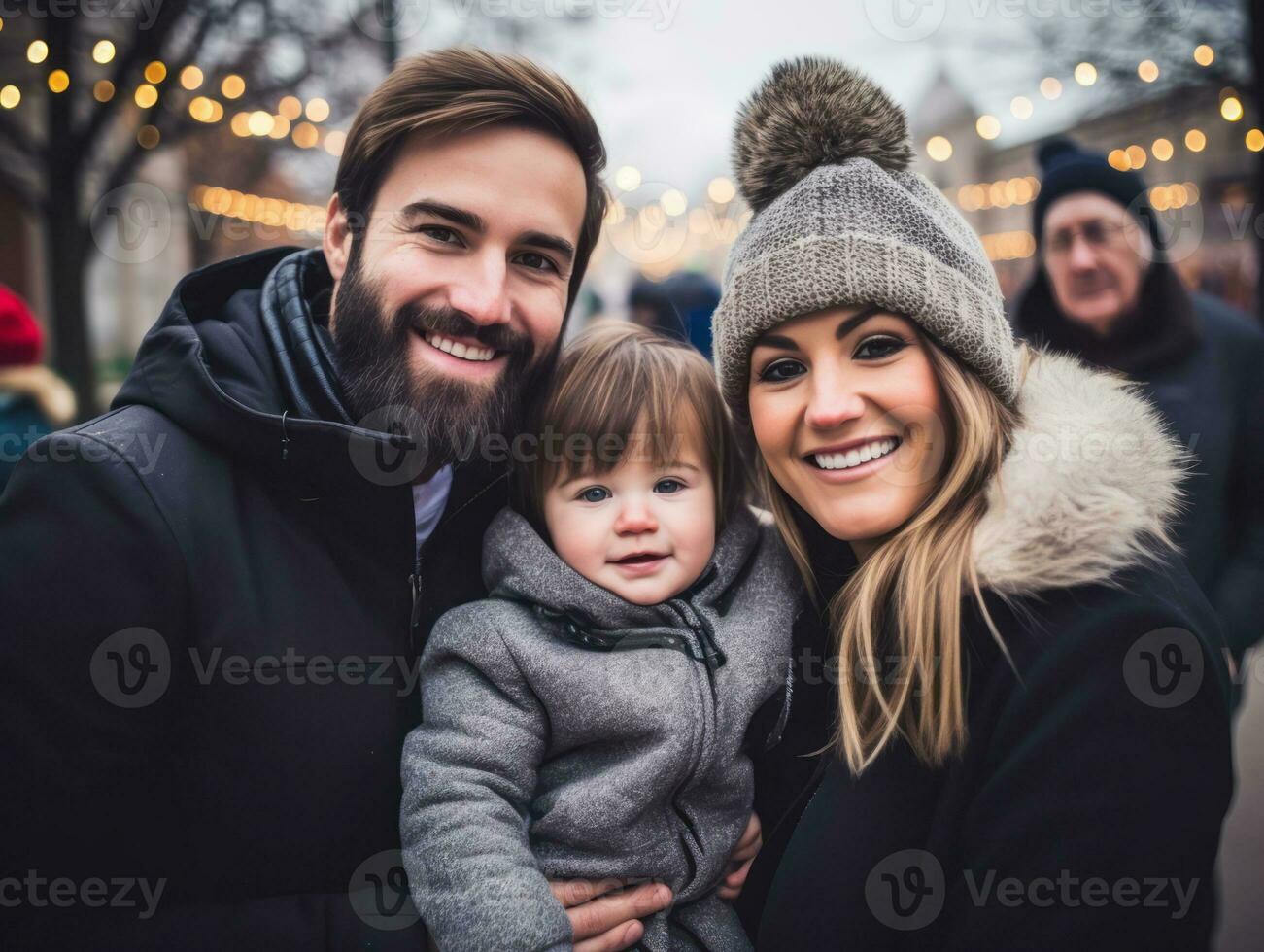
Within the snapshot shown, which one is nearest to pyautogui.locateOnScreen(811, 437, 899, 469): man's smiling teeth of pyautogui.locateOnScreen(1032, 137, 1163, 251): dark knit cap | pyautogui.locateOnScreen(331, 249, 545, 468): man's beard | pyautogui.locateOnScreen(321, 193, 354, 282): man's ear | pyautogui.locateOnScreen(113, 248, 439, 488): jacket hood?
pyautogui.locateOnScreen(331, 249, 545, 468): man's beard

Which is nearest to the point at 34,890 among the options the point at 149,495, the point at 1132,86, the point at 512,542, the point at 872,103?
the point at 149,495

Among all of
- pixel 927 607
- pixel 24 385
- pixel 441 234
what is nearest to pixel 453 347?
pixel 441 234

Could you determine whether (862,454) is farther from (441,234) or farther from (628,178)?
(628,178)

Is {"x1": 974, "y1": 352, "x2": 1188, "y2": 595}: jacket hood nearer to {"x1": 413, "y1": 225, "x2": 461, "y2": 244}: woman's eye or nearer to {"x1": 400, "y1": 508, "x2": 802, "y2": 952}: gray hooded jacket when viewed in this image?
{"x1": 400, "y1": 508, "x2": 802, "y2": 952}: gray hooded jacket

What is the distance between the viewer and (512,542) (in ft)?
7.16

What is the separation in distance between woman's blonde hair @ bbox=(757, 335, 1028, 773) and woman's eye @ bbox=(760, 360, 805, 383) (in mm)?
287

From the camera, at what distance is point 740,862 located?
211cm

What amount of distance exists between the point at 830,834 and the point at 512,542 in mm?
986

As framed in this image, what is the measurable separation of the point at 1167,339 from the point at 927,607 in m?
2.69

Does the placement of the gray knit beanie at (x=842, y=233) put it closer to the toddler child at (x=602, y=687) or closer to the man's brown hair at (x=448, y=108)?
the toddler child at (x=602, y=687)

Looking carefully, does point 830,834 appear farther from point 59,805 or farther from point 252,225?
point 252,225

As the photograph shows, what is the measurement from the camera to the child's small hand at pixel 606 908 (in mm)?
1875

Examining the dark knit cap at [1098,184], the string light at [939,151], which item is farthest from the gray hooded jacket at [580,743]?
the string light at [939,151]

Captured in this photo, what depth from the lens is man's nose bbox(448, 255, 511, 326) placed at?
220 centimetres
